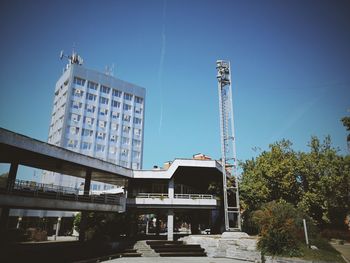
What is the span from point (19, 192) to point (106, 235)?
11193 mm

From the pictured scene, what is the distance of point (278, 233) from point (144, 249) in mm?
12461

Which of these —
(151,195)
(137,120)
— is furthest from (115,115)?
(151,195)

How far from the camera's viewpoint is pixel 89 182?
25.2 meters

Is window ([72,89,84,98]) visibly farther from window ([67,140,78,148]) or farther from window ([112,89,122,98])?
window ([67,140,78,148])

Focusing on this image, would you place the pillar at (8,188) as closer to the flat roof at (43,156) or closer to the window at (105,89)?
the flat roof at (43,156)

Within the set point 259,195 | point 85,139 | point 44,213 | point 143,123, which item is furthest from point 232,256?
point 143,123

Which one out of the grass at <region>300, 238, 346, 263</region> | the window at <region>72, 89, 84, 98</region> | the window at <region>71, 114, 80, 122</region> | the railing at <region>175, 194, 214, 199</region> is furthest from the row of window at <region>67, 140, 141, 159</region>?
the grass at <region>300, 238, 346, 263</region>

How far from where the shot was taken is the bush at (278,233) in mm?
16953

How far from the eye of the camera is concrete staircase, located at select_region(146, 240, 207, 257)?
23.1m

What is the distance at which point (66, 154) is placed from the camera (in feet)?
70.7

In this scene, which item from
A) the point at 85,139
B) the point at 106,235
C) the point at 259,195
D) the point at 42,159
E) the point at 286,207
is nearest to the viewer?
the point at 286,207

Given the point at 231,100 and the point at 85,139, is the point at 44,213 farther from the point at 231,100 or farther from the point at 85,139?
the point at 231,100

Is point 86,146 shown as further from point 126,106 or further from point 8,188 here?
point 8,188

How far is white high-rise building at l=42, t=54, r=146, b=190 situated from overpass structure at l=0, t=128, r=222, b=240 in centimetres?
2868
